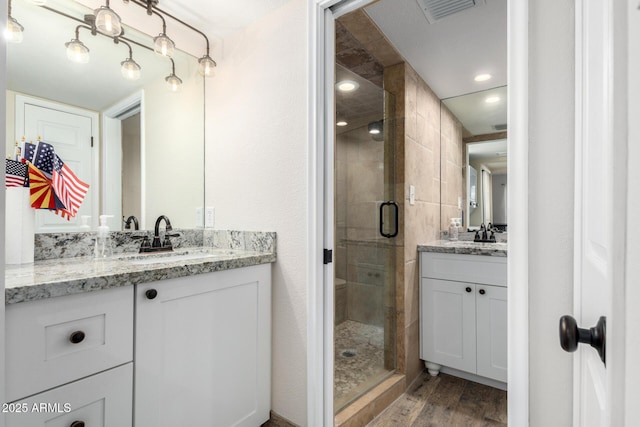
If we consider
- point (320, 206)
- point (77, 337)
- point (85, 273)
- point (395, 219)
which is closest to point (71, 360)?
point (77, 337)

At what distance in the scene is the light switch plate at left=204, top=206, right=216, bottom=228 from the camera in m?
1.93

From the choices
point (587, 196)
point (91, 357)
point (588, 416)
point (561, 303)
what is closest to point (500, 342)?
point (561, 303)

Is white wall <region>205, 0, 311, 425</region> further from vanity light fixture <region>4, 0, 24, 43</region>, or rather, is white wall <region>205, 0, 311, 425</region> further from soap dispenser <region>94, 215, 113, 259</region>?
vanity light fixture <region>4, 0, 24, 43</region>

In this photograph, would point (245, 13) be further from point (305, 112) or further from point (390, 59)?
point (390, 59)

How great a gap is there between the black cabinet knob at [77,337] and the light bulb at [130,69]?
1.36 metres

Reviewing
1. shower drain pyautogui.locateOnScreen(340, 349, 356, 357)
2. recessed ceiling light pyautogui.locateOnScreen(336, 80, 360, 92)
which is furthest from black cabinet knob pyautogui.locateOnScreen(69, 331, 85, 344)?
recessed ceiling light pyautogui.locateOnScreen(336, 80, 360, 92)

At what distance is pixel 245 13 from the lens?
5.48ft

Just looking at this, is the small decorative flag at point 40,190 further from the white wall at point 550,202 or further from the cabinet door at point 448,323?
the cabinet door at point 448,323

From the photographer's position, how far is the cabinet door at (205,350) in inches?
44.0

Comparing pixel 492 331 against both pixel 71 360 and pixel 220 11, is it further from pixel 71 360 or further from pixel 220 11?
pixel 220 11

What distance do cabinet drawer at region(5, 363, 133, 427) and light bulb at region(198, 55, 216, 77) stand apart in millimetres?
1540

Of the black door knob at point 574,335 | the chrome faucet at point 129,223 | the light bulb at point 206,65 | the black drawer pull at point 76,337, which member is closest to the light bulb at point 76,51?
the light bulb at point 206,65

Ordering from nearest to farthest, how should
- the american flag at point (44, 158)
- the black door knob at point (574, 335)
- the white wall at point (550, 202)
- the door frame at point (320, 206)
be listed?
1. the black door knob at point (574, 335)
2. the white wall at point (550, 202)
3. the american flag at point (44, 158)
4. the door frame at point (320, 206)

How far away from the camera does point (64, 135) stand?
1479 mm
